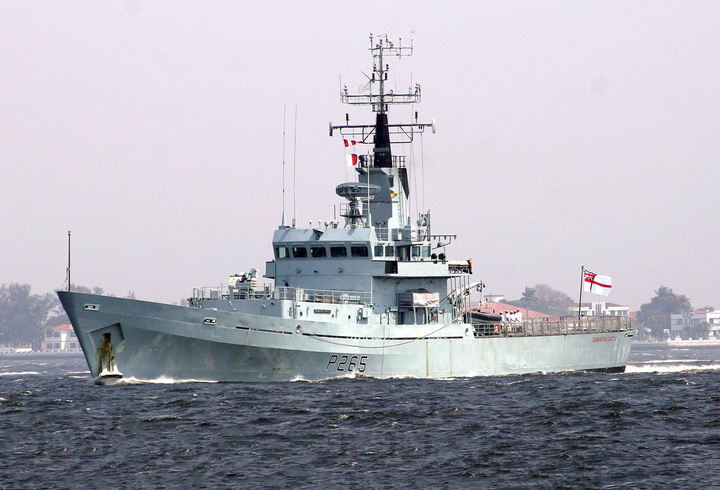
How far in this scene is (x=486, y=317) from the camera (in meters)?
40.8

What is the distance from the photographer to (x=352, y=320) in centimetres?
3381

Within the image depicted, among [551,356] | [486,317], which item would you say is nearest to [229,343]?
[486,317]

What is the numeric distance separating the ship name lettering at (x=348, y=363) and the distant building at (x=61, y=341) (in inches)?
5250

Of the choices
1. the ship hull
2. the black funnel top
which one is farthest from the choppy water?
the black funnel top

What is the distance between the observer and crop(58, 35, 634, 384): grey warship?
30.8m

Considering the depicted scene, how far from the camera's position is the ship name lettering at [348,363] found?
32688 mm

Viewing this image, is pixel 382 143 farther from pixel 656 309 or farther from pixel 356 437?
pixel 656 309

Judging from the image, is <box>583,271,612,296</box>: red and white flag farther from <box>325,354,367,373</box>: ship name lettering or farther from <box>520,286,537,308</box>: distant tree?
<box>520,286,537,308</box>: distant tree

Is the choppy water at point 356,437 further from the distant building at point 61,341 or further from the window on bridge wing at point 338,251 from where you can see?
the distant building at point 61,341

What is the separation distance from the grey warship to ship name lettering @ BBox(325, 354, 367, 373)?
0.16 ft

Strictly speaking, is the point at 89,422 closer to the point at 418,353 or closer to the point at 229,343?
the point at 229,343

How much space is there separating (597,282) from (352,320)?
15829 millimetres

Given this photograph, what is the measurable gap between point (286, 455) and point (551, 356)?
948 inches

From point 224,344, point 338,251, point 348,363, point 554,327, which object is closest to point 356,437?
point 224,344
